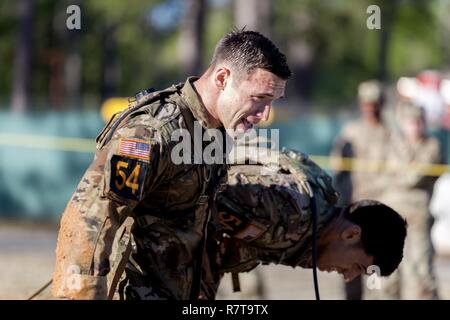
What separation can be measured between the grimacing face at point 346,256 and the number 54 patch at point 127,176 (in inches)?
56.5

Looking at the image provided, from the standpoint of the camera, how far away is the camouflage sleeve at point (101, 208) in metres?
3.48

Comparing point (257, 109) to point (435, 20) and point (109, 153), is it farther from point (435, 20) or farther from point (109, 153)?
point (435, 20)

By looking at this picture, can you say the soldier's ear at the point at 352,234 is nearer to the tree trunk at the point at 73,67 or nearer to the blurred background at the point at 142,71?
the blurred background at the point at 142,71

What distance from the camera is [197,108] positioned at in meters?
3.97

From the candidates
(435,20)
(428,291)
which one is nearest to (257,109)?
(428,291)

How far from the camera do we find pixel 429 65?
5334 cm

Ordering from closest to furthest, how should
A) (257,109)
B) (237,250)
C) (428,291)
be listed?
(257,109) < (237,250) < (428,291)

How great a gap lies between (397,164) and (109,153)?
526 centimetres

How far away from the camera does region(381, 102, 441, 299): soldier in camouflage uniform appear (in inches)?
323

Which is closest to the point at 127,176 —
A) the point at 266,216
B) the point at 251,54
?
the point at 251,54

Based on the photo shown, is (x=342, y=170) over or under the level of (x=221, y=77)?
under

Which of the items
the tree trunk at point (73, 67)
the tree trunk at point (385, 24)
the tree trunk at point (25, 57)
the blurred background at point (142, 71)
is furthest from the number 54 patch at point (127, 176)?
the tree trunk at point (73, 67)

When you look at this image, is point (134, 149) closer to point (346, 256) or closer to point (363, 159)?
point (346, 256)

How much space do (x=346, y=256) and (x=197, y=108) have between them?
1.22 m
